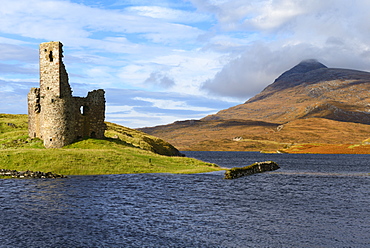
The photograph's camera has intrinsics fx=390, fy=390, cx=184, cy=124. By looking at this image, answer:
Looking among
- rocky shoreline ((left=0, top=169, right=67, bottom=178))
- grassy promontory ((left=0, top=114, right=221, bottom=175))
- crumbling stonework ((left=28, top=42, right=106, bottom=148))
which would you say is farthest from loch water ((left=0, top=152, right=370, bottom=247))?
crumbling stonework ((left=28, top=42, right=106, bottom=148))

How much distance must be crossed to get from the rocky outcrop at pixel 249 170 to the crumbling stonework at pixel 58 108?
29727mm

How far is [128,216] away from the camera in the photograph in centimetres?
2933

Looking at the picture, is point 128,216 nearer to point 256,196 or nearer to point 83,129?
point 256,196

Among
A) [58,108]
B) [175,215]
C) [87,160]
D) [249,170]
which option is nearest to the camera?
[175,215]

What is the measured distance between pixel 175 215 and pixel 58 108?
45.8 metres

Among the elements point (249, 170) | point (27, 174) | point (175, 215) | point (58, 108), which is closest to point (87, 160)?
point (27, 174)

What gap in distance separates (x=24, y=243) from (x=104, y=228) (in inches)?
208

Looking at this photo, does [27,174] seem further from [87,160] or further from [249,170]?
[249,170]

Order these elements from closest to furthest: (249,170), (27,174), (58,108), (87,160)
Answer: (27,174) → (87,160) → (249,170) → (58,108)

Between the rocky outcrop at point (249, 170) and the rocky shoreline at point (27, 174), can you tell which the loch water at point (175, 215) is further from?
the rocky outcrop at point (249, 170)

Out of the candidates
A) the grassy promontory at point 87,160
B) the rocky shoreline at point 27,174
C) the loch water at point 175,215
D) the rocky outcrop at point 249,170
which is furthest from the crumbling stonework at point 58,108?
the rocky outcrop at point 249,170

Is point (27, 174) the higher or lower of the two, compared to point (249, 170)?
higher

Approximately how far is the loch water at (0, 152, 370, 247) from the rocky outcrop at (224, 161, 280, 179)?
32.9ft

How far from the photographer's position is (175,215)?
98.4ft
